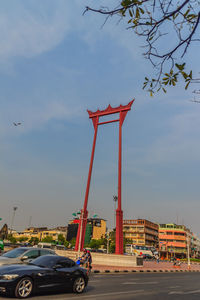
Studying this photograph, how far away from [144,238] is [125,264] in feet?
193

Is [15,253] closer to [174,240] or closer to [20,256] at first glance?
[20,256]

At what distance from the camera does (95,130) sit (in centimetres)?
2948

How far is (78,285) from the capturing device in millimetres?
7727

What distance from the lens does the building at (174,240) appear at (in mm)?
75188

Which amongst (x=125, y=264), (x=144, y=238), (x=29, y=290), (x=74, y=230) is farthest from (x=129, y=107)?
(x=74, y=230)

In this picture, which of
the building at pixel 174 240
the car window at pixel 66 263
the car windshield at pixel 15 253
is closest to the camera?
the car window at pixel 66 263

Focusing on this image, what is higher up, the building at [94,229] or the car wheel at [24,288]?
the building at [94,229]

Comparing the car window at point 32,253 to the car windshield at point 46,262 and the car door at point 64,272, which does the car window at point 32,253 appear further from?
the car door at point 64,272

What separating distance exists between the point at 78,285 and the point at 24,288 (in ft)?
6.79

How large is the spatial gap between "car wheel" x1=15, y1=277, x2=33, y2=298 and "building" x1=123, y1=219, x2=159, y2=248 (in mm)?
76199

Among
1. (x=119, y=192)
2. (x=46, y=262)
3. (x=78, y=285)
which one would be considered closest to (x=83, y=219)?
(x=119, y=192)

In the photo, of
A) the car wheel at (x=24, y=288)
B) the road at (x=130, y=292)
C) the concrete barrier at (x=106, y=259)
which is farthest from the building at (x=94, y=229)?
the car wheel at (x=24, y=288)

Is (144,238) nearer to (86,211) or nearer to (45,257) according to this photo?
(86,211)

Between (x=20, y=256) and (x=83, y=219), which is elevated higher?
(x=83, y=219)
